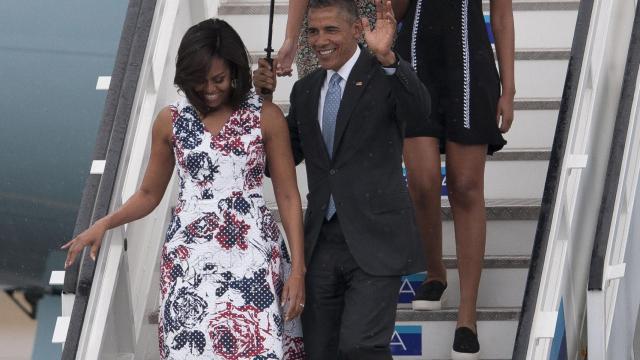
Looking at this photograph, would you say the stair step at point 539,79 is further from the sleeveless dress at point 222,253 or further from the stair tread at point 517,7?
the sleeveless dress at point 222,253

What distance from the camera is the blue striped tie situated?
459 cm

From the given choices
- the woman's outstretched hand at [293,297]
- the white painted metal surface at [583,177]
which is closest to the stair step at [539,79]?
the white painted metal surface at [583,177]

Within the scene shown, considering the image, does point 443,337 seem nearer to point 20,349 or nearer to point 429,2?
point 429,2

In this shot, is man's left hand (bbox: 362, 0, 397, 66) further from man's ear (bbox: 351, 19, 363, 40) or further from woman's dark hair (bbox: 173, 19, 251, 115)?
woman's dark hair (bbox: 173, 19, 251, 115)

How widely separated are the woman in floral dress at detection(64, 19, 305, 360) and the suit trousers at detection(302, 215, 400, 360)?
0.11 metres

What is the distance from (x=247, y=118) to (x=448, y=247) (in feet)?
5.94

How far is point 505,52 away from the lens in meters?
5.48

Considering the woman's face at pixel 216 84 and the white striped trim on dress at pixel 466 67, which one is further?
the white striped trim on dress at pixel 466 67

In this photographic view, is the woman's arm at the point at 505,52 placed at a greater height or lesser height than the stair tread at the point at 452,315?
greater

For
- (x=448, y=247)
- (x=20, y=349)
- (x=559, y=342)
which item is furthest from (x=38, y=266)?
(x=559, y=342)

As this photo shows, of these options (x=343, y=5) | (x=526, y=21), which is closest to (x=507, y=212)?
(x=526, y=21)

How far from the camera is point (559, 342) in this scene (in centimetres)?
509

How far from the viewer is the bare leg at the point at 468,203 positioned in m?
5.38

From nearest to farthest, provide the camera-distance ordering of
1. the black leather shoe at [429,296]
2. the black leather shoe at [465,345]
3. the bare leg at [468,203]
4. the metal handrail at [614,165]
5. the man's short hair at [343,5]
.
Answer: the man's short hair at [343,5]
the metal handrail at [614,165]
the black leather shoe at [465,345]
the bare leg at [468,203]
the black leather shoe at [429,296]
